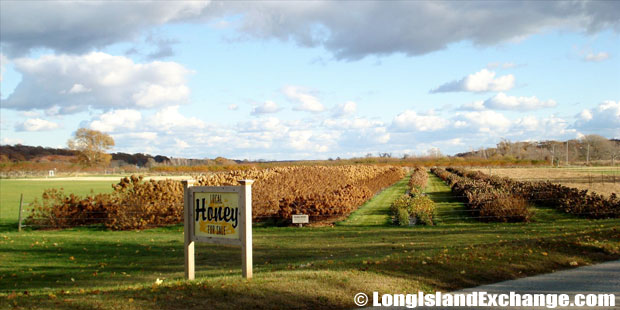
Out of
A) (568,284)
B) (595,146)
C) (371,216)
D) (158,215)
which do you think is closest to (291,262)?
(568,284)

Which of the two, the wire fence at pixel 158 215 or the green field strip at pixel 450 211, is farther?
the wire fence at pixel 158 215

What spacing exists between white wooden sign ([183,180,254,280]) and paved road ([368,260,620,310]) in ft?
6.60

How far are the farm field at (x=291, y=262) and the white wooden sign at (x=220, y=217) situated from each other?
20.9 inches

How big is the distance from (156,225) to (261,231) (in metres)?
5.36

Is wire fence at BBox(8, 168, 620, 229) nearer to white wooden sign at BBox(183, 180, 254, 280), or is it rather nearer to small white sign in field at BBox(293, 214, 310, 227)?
small white sign in field at BBox(293, 214, 310, 227)

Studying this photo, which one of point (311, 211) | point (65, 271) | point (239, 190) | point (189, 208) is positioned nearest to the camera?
point (239, 190)

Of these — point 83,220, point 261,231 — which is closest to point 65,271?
point 261,231

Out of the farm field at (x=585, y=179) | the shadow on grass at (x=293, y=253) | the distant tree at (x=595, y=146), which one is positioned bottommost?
the shadow on grass at (x=293, y=253)

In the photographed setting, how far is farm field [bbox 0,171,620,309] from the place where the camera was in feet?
22.3

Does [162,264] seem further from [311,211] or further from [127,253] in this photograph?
[311,211]

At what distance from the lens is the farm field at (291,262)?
267 inches

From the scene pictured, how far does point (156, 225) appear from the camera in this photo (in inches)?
864

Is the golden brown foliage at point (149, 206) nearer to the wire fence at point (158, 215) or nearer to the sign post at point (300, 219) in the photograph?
the wire fence at point (158, 215)

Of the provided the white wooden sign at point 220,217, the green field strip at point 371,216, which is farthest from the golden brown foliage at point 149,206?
the white wooden sign at point 220,217
